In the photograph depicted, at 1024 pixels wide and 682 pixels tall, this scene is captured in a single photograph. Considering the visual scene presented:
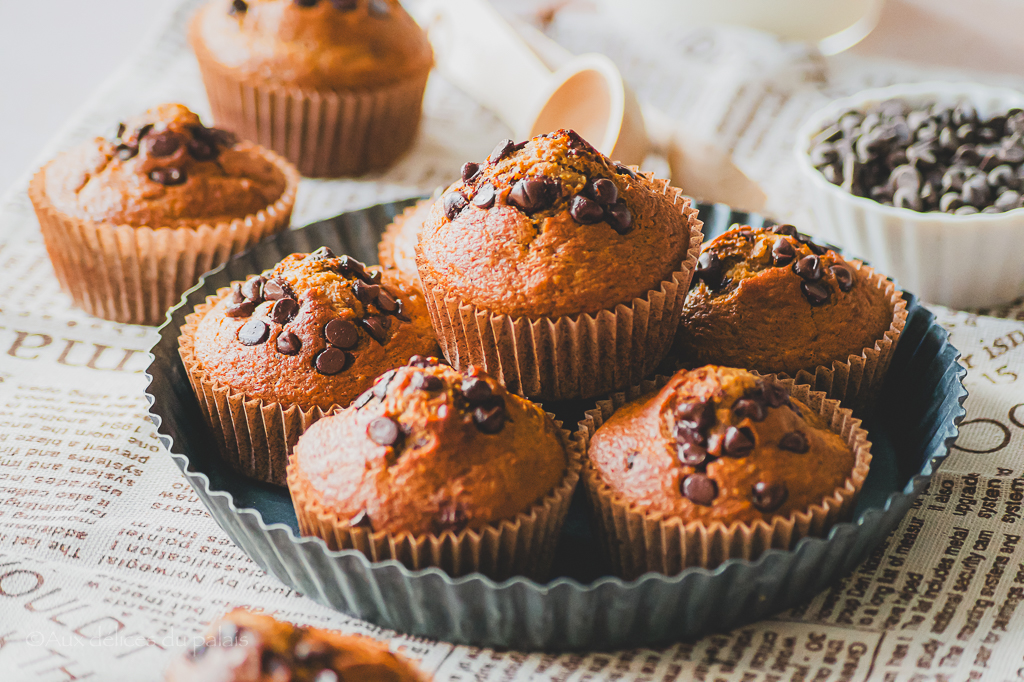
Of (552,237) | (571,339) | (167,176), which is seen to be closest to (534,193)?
(552,237)

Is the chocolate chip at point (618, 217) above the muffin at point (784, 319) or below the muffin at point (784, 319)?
above

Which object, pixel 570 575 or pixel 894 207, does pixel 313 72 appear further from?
pixel 570 575

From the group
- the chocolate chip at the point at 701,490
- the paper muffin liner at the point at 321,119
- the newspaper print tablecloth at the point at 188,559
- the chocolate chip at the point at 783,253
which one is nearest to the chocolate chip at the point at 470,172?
the chocolate chip at the point at 783,253

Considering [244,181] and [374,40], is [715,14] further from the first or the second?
[244,181]

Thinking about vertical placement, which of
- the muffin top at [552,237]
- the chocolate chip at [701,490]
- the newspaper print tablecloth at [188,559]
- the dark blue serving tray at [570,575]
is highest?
the muffin top at [552,237]

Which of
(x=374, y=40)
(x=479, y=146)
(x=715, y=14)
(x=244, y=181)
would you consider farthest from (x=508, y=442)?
(x=715, y=14)

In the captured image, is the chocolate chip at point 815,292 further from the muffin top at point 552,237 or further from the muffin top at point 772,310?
the muffin top at point 552,237
